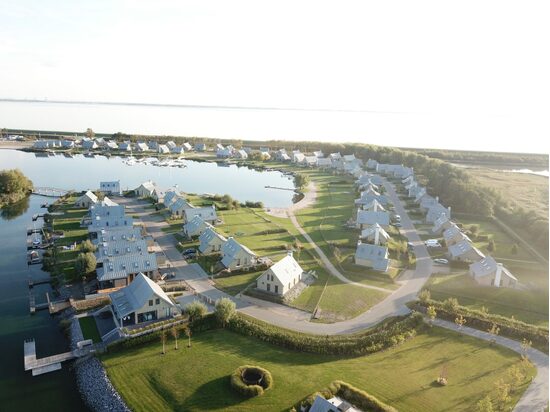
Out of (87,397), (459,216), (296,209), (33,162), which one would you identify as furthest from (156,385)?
(33,162)

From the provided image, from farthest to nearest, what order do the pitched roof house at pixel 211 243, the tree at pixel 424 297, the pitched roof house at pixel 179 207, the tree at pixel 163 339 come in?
the pitched roof house at pixel 179 207
the pitched roof house at pixel 211 243
the tree at pixel 424 297
the tree at pixel 163 339

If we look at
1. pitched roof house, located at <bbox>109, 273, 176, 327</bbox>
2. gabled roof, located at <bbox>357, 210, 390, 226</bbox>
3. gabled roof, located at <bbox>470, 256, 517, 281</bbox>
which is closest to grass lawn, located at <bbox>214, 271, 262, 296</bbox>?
pitched roof house, located at <bbox>109, 273, 176, 327</bbox>

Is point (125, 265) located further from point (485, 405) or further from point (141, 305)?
point (485, 405)

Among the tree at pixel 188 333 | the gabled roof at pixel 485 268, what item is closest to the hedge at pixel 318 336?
the tree at pixel 188 333

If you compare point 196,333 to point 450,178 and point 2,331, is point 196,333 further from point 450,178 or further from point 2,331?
point 450,178

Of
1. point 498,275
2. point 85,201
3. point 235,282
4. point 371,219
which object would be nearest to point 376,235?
point 371,219

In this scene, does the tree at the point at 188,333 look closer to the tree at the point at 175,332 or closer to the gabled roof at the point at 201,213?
the tree at the point at 175,332
